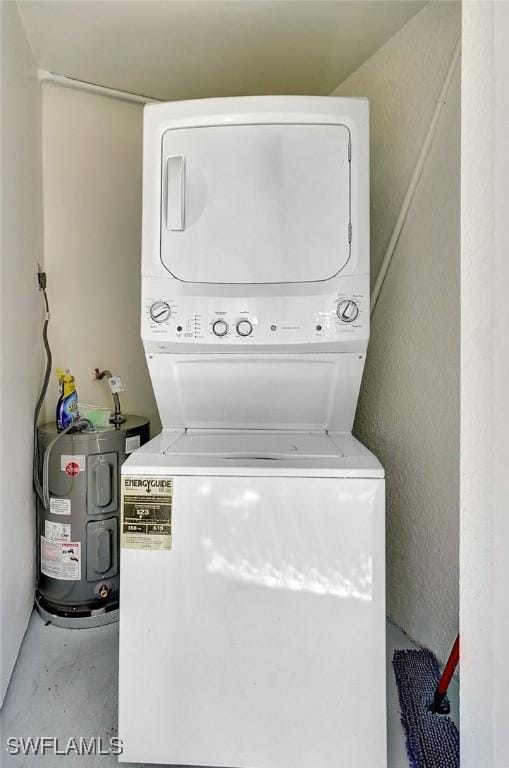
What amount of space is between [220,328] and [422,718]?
1.47 metres

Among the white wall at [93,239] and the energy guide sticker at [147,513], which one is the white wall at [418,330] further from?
the white wall at [93,239]

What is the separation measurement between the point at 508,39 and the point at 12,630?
A: 7.34 feet

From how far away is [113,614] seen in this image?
2004mm

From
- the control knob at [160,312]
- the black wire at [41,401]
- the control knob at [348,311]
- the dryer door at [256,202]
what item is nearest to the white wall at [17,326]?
the black wire at [41,401]

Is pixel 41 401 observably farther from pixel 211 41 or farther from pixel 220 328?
pixel 211 41

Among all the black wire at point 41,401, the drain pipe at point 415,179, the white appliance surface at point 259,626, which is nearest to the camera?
the white appliance surface at point 259,626

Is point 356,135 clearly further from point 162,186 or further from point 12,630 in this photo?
point 12,630

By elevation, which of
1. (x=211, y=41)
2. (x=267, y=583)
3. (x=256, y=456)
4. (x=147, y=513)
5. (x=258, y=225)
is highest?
(x=211, y=41)

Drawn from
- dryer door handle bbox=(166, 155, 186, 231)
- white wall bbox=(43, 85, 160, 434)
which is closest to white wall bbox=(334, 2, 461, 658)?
dryer door handle bbox=(166, 155, 186, 231)

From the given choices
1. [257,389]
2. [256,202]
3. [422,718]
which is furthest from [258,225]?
→ [422,718]

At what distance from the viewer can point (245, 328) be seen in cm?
160

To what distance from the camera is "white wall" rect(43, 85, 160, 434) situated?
236 centimetres

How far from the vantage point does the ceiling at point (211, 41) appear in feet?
→ 5.72

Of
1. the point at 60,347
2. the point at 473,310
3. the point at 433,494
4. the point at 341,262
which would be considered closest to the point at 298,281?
the point at 341,262
